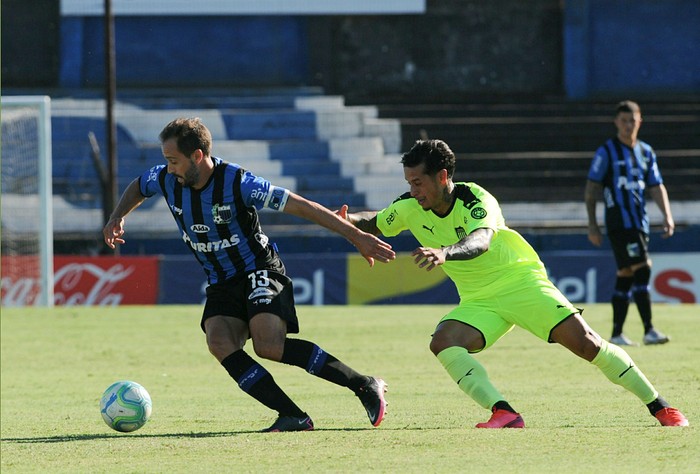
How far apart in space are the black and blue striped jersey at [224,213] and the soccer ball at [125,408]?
31.6 inches

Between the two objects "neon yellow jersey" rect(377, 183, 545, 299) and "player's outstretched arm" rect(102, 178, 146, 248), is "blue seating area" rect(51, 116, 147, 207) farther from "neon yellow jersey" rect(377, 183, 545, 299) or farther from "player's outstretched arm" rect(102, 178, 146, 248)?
"neon yellow jersey" rect(377, 183, 545, 299)

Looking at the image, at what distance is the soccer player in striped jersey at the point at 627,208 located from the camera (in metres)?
11.8

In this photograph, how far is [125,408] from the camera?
698 centimetres

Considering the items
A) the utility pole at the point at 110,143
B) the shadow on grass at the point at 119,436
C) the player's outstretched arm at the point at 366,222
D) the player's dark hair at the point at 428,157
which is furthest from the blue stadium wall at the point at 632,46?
the shadow on grass at the point at 119,436

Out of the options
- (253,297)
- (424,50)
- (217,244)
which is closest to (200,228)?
(217,244)

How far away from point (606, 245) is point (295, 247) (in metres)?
5.65

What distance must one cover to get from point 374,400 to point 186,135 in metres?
1.80

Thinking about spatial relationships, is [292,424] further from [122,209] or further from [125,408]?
[122,209]

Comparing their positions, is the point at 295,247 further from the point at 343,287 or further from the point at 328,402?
the point at 328,402

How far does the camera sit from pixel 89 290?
Answer: 64.5ft

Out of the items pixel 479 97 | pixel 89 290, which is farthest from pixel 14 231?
pixel 479 97

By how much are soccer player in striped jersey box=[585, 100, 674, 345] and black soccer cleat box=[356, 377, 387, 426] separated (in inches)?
215

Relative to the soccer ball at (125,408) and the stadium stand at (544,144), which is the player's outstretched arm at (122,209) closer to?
the soccer ball at (125,408)

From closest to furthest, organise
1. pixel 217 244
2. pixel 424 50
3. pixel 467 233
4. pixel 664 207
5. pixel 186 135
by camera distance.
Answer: pixel 186 135, pixel 467 233, pixel 217 244, pixel 664 207, pixel 424 50
